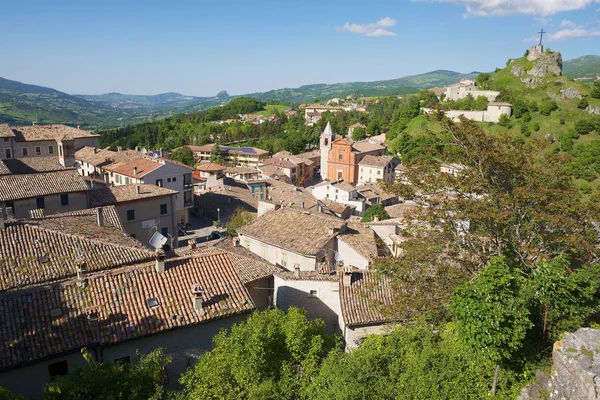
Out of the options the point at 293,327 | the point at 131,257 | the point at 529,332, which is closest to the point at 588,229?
the point at 529,332

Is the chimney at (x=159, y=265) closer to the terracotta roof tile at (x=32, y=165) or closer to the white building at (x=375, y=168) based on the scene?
the terracotta roof tile at (x=32, y=165)

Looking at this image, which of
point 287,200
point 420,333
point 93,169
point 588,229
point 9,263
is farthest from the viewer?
point 93,169

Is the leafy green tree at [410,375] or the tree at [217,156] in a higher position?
the leafy green tree at [410,375]

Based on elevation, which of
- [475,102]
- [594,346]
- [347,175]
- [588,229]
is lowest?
[347,175]

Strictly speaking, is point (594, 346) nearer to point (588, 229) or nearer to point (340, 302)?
point (588, 229)

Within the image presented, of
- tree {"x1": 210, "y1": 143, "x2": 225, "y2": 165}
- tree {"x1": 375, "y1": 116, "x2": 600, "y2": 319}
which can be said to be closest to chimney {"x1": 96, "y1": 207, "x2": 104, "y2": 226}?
tree {"x1": 375, "y1": 116, "x2": 600, "y2": 319}

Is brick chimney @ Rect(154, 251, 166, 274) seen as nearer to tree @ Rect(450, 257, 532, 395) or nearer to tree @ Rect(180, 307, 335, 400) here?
tree @ Rect(180, 307, 335, 400)

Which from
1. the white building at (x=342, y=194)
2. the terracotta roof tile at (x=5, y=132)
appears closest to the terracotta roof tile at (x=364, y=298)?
the white building at (x=342, y=194)

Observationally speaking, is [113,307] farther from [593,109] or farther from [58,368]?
[593,109]

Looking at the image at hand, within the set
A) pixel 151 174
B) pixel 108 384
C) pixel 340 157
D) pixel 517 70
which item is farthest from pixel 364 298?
pixel 517 70
